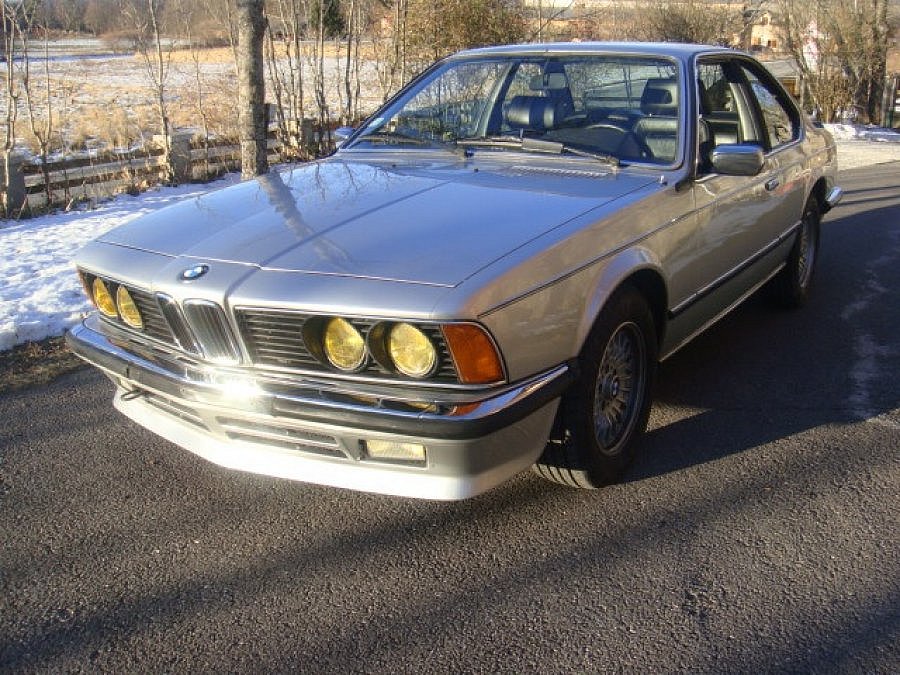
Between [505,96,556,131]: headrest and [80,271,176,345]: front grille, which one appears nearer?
[80,271,176,345]: front grille

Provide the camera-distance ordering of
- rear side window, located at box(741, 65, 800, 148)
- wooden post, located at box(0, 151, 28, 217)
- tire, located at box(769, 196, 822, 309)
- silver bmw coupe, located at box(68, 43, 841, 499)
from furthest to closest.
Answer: wooden post, located at box(0, 151, 28, 217), tire, located at box(769, 196, 822, 309), rear side window, located at box(741, 65, 800, 148), silver bmw coupe, located at box(68, 43, 841, 499)

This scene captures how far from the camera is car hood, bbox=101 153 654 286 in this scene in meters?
2.71

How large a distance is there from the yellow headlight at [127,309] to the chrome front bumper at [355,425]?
17cm

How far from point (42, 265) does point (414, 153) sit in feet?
12.8

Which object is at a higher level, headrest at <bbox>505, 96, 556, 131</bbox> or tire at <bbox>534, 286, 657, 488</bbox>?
headrest at <bbox>505, 96, 556, 131</bbox>

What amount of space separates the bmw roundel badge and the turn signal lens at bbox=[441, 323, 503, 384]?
0.87 m

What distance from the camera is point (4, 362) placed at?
4.86m

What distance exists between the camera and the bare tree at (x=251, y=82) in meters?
7.50

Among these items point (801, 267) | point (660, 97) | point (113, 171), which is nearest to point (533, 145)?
point (660, 97)

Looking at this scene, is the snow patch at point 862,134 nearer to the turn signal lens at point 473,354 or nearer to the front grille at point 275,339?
the turn signal lens at point 473,354

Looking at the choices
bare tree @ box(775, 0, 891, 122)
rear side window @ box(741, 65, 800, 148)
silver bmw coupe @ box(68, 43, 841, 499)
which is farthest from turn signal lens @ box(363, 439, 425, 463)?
bare tree @ box(775, 0, 891, 122)

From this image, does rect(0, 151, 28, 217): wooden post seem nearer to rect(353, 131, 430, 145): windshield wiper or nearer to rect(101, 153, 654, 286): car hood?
rect(353, 131, 430, 145): windshield wiper

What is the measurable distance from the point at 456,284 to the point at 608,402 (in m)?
1.09

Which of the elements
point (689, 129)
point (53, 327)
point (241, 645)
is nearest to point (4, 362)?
point (53, 327)
